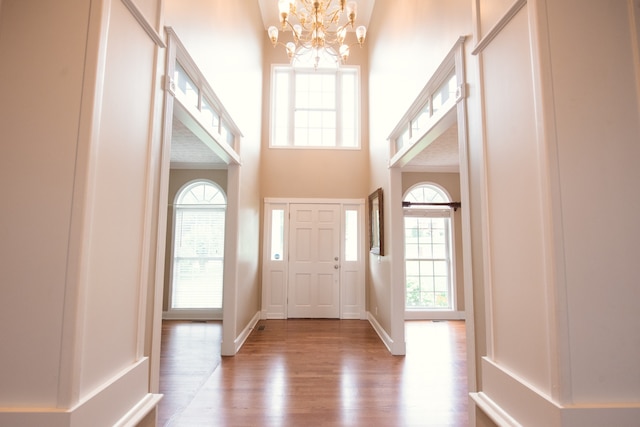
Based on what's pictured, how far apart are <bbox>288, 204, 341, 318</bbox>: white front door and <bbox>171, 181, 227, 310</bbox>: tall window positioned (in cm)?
141

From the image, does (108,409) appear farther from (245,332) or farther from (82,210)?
(245,332)

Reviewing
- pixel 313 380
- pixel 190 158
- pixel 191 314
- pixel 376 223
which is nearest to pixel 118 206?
pixel 313 380

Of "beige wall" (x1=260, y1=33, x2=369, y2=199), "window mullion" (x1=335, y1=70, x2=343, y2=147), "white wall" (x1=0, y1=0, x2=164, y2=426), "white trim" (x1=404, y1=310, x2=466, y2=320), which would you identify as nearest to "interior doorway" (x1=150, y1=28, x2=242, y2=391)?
"white wall" (x1=0, y1=0, x2=164, y2=426)

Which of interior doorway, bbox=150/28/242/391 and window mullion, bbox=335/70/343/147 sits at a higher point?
window mullion, bbox=335/70/343/147

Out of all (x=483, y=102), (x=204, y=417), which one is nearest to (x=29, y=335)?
(x=204, y=417)

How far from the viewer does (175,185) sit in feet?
18.7

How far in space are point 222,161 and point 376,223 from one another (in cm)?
295

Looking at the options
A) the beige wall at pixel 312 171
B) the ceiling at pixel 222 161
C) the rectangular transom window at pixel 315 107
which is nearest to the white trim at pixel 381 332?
the beige wall at pixel 312 171

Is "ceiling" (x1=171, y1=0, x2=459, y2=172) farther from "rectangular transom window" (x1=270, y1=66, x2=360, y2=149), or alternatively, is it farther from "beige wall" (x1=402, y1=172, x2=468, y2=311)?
"rectangular transom window" (x1=270, y1=66, x2=360, y2=149)

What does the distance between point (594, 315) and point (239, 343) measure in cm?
362

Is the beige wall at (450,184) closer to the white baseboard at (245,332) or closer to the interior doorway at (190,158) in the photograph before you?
the interior doorway at (190,158)

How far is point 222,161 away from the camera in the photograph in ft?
17.6

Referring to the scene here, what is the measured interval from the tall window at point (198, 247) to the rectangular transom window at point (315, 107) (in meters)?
1.76

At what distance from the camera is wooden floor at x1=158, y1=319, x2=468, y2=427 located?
2.30m
